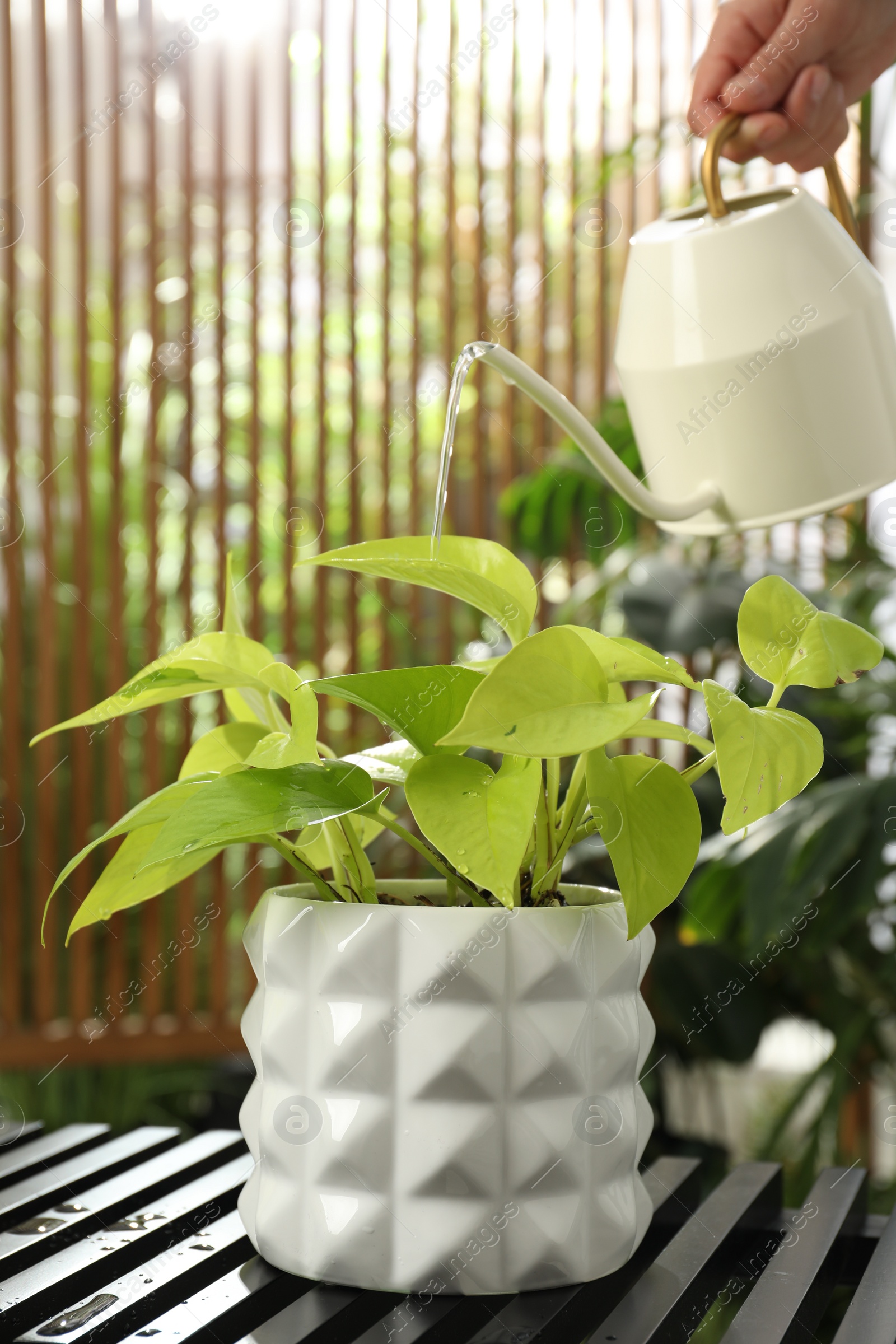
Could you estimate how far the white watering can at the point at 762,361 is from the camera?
0.61m

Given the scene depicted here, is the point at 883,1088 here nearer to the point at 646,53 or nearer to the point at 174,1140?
the point at 174,1140

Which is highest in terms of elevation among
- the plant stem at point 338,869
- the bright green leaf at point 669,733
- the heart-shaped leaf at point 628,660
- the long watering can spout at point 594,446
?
the long watering can spout at point 594,446

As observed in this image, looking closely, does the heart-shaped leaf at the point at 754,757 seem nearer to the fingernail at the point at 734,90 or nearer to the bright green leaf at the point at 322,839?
the bright green leaf at the point at 322,839

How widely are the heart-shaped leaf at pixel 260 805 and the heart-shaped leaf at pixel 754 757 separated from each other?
141 millimetres

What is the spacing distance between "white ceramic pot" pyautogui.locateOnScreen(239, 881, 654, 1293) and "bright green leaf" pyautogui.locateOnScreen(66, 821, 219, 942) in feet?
0.19

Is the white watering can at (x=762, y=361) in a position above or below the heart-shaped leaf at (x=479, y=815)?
above

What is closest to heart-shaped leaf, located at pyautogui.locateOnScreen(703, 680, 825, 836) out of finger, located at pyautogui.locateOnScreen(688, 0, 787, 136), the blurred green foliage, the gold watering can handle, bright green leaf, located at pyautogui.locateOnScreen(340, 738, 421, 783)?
bright green leaf, located at pyautogui.locateOnScreen(340, 738, 421, 783)

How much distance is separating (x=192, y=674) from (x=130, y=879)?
0.09m

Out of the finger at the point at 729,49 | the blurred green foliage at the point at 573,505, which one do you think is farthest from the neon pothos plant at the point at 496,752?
the blurred green foliage at the point at 573,505

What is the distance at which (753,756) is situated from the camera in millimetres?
414

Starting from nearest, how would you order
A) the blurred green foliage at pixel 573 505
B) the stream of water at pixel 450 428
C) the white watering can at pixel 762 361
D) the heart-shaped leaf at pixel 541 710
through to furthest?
the heart-shaped leaf at pixel 541 710
the stream of water at pixel 450 428
the white watering can at pixel 762 361
the blurred green foliage at pixel 573 505

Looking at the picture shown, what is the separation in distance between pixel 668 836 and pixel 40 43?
1857 mm

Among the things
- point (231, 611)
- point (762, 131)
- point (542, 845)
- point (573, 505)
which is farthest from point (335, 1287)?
point (573, 505)

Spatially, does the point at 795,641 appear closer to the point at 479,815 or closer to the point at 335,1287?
the point at 479,815
